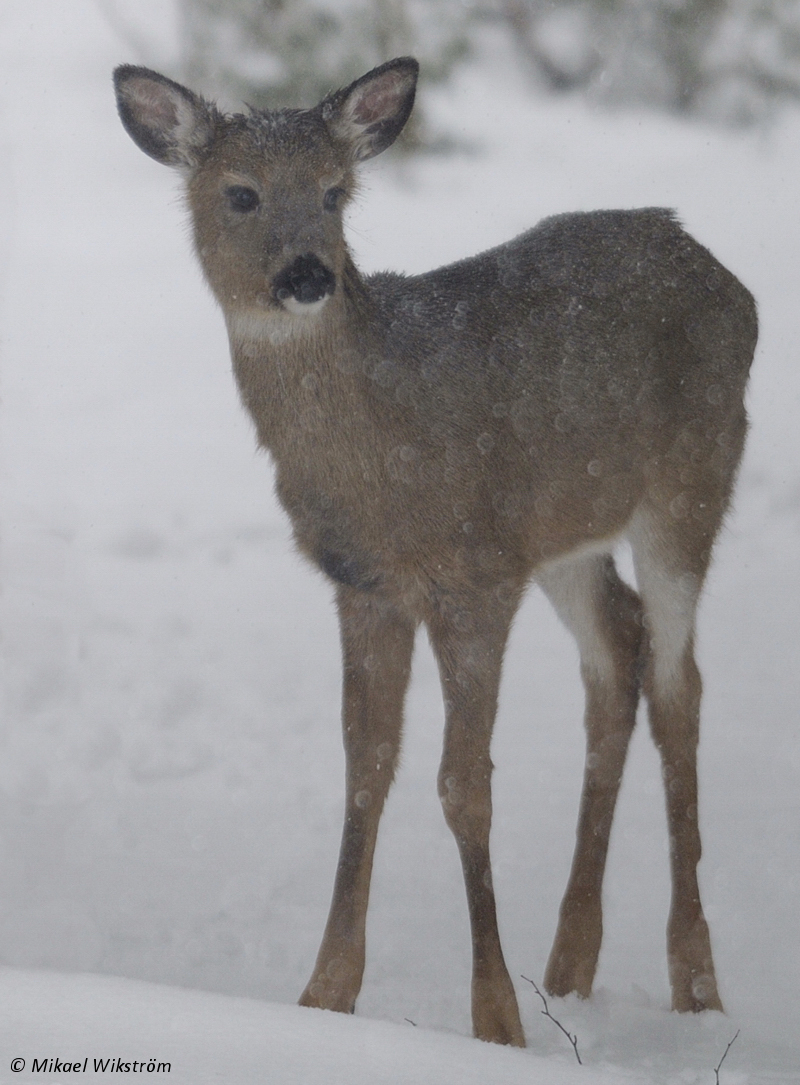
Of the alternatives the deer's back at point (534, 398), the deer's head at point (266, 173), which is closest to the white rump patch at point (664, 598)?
the deer's back at point (534, 398)

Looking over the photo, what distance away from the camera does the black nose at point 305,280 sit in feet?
11.8

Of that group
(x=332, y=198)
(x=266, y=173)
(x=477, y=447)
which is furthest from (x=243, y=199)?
A: (x=477, y=447)

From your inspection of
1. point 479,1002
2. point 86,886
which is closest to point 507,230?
point 86,886

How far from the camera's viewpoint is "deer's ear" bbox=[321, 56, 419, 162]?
4.04 meters

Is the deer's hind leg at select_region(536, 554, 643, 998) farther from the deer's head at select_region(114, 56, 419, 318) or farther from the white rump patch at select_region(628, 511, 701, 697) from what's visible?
the deer's head at select_region(114, 56, 419, 318)

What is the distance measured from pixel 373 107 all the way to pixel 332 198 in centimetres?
40

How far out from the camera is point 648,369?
4.46 metres

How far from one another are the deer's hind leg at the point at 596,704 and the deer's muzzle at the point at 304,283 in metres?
1.31

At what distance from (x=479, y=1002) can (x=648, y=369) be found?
186 centimetres

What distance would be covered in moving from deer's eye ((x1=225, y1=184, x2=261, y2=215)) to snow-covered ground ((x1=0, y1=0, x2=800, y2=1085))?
27cm
